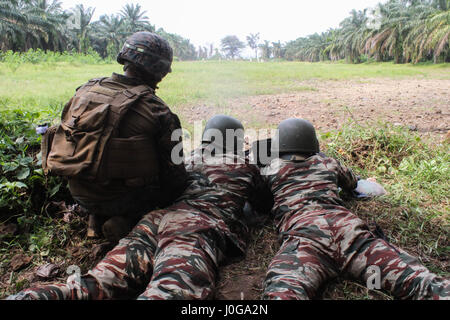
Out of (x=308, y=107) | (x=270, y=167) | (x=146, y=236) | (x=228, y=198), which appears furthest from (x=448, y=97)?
(x=146, y=236)

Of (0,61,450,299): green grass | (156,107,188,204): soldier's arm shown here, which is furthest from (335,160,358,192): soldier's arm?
(156,107,188,204): soldier's arm

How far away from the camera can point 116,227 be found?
2119mm

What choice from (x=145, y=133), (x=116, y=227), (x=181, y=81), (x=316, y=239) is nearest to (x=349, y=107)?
(x=181, y=81)

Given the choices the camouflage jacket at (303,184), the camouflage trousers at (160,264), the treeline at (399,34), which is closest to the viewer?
the camouflage trousers at (160,264)

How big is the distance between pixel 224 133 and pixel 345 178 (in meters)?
0.96

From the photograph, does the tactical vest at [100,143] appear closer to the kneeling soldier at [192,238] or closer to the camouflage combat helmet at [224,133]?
the kneeling soldier at [192,238]

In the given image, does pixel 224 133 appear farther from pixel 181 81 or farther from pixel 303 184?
pixel 181 81

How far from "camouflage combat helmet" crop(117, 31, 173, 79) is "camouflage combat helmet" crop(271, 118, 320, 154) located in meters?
0.95

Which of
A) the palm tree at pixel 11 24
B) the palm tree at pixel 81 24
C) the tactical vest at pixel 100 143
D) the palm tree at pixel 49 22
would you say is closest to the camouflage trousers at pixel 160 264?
the tactical vest at pixel 100 143

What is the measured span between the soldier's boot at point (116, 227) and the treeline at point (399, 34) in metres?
10.8

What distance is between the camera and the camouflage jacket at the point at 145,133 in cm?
195

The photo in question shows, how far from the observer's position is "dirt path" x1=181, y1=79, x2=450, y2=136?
4.75 m
